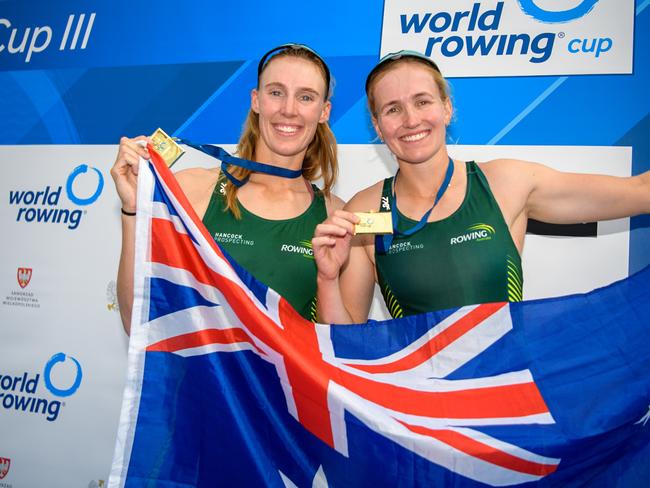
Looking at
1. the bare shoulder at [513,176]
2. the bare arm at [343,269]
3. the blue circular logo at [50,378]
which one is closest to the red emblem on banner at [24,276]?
the blue circular logo at [50,378]

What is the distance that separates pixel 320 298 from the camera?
197cm

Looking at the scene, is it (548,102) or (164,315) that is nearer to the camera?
(164,315)

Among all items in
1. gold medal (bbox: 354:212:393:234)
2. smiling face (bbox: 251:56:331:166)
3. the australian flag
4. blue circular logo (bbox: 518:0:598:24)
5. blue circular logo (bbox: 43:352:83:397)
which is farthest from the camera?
blue circular logo (bbox: 43:352:83:397)

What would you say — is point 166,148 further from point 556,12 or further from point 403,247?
point 556,12

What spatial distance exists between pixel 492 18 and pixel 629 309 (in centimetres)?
159

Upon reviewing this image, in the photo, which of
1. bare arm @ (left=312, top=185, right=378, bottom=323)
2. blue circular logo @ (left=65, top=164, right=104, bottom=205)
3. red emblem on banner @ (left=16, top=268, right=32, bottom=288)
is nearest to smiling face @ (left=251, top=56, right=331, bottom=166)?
bare arm @ (left=312, top=185, right=378, bottom=323)

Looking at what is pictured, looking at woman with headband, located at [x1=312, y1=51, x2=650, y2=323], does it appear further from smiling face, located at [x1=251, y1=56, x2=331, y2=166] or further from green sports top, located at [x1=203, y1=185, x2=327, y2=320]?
smiling face, located at [x1=251, y1=56, x2=331, y2=166]

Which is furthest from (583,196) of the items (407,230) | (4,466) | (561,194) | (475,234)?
(4,466)

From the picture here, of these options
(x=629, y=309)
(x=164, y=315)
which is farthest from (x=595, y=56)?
(x=164, y=315)

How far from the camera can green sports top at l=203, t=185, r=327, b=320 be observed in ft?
6.68

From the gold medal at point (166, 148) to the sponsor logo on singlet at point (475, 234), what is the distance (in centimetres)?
99

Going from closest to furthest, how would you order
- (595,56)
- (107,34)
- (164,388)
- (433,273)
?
(164,388), (433,273), (595,56), (107,34)

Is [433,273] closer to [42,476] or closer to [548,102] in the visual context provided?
[548,102]

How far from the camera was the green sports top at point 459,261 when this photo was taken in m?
1.88
